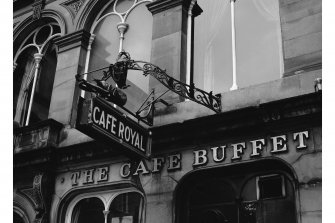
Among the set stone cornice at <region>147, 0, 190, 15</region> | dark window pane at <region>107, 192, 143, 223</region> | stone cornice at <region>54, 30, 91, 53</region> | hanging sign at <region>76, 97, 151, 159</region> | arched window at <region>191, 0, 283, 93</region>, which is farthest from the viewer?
stone cornice at <region>54, 30, 91, 53</region>

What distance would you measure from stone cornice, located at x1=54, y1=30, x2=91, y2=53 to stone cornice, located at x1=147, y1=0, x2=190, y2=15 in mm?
2202

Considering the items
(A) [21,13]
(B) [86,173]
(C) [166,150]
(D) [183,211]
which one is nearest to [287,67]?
(C) [166,150]

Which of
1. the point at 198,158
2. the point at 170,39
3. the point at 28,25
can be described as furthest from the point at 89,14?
the point at 198,158

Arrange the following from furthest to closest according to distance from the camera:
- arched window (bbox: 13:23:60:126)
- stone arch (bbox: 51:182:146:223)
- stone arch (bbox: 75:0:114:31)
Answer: arched window (bbox: 13:23:60:126)
stone arch (bbox: 75:0:114:31)
stone arch (bbox: 51:182:146:223)

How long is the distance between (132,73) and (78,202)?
3.48 metres

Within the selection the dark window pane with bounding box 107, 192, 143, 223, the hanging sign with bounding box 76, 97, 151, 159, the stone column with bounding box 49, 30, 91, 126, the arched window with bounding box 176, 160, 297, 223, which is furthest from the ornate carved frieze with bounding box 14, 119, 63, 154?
the arched window with bounding box 176, 160, 297, 223

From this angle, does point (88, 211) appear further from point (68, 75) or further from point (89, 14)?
point (89, 14)

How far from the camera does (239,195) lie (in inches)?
348

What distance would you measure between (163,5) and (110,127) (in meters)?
4.42

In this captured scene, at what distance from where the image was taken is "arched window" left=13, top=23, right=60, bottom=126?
13500 mm

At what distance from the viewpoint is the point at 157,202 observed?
927cm

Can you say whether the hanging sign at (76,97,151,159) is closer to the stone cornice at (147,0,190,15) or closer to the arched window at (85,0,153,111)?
the arched window at (85,0,153,111)

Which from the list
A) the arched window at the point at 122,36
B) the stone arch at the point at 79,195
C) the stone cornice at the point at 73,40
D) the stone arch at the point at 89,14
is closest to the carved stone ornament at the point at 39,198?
the stone arch at the point at 79,195

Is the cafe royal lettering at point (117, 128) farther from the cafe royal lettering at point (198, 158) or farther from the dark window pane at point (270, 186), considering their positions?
the dark window pane at point (270, 186)
